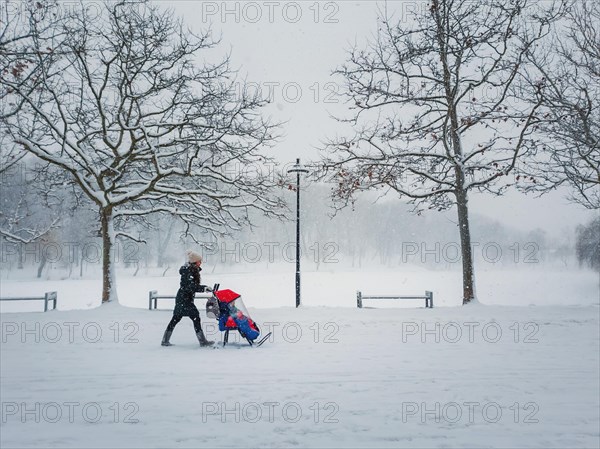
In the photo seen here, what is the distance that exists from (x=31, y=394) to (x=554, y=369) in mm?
8305

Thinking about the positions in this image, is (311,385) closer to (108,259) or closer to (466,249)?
(466,249)

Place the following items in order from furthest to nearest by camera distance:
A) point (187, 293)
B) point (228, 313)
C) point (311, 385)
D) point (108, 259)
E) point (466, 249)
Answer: point (108, 259)
point (466, 249)
point (187, 293)
point (228, 313)
point (311, 385)

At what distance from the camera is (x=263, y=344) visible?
30.2ft

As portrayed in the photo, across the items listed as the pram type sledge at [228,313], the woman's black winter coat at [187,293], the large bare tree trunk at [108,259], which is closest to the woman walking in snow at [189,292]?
the woman's black winter coat at [187,293]

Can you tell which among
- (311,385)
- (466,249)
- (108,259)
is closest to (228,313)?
(311,385)

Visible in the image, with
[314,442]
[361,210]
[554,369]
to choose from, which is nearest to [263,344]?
[314,442]

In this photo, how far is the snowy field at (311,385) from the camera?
4703mm

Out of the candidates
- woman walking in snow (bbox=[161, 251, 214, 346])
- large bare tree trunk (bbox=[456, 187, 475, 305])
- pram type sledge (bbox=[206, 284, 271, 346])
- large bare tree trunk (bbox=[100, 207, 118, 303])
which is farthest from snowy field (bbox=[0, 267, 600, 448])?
large bare tree trunk (bbox=[100, 207, 118, 303])

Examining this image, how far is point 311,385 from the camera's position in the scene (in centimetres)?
633

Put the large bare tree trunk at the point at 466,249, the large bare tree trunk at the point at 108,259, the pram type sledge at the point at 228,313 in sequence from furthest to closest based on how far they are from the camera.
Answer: the large bare tree trunk at the point at 108,259
the large bare tree trunk at the point at 466,249
the pram type sledge at the point at 228,313

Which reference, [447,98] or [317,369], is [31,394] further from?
[447,98]

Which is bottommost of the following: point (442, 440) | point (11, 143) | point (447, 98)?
point (442, 440)

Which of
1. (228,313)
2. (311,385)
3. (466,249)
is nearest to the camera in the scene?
(311,385)

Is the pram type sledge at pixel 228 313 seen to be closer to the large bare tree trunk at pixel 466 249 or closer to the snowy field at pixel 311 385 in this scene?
the snowy field at pixel 311 385
